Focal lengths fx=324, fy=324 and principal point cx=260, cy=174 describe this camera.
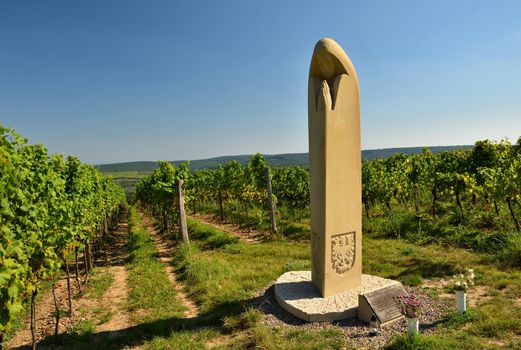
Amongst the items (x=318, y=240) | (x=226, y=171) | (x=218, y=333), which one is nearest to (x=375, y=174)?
(x=226, y=171)

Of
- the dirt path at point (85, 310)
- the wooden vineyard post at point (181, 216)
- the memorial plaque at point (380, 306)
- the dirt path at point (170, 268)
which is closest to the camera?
the memorial plaque at point (380, 306)

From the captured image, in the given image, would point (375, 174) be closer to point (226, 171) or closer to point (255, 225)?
point (255, 225)

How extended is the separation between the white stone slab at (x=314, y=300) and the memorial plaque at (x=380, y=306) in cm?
29

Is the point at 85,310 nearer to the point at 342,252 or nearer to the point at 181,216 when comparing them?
the point at 181,216

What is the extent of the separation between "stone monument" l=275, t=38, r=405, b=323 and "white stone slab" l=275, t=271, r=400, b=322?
2 cm

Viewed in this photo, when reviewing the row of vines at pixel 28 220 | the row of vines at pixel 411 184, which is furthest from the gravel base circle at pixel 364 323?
the row of vines at pixel 411 184

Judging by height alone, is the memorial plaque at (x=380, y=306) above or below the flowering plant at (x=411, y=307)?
below

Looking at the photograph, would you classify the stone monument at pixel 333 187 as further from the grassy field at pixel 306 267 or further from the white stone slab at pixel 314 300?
the grassy field at pixel 306 267

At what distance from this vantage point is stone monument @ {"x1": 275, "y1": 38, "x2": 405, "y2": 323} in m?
6.78

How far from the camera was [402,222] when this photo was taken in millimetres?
14305

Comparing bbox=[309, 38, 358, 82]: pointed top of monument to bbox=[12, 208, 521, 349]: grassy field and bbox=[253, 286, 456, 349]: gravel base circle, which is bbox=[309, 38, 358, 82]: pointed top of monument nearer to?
bbox=[253, 286, 456, 349]: gravel base circle

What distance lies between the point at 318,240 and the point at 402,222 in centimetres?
876

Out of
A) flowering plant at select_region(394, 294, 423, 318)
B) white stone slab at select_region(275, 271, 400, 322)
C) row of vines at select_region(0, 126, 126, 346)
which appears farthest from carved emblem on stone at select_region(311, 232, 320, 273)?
row of vines at select_region(0, 126, 126, 346)

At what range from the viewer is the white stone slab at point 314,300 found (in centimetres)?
640
